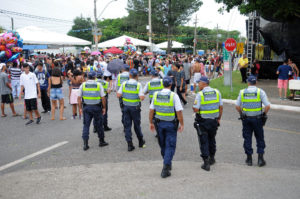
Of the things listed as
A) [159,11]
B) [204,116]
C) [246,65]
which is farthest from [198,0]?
[204,116]

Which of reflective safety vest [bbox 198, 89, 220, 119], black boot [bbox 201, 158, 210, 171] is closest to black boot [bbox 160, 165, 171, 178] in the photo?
black boot [bbox 201, 158, 210, 171]

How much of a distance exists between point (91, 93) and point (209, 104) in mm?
2670

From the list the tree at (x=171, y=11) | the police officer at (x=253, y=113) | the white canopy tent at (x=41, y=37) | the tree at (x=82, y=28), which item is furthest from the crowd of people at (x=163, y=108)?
the tree at (x=82, y=28)

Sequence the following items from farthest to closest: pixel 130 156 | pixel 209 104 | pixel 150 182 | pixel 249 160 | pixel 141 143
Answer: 1. pixel 141 143
2. pixel 130 156
3. pixel 249 160
4. pixel 209 104
5. pixel 150 182

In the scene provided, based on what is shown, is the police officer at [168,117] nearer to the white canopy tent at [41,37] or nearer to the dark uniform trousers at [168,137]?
the dark uniform trousers at [168,137]

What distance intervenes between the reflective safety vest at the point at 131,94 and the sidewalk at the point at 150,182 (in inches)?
56.4

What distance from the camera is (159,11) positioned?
52.8m

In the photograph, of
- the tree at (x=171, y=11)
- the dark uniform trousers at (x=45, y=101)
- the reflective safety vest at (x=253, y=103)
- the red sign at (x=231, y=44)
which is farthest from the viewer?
the tree at (x=171, y=11)

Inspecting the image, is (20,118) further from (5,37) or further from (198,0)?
(198,0)

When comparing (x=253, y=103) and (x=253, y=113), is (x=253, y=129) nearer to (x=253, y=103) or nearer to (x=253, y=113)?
(x=253, y=113)

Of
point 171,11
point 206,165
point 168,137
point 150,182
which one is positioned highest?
point 171,11

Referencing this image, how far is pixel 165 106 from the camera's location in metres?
5.09

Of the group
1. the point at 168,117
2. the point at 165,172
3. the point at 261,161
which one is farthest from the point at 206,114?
the point at 261,161

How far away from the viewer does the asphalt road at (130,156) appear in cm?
494
